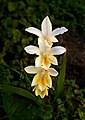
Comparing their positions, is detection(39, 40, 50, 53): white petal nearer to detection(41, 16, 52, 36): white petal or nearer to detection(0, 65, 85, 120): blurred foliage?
detection(41, 16, 52, 36): white petal

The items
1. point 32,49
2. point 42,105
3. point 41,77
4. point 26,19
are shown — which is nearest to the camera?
point 32,49

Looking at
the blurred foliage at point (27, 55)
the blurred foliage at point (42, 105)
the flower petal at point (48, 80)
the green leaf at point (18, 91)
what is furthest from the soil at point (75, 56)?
the flower petal at point (48, 80)

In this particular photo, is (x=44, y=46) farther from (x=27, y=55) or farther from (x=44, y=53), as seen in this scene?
(x=27, y=55)

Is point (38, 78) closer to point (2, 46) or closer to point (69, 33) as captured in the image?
point (2, 46)

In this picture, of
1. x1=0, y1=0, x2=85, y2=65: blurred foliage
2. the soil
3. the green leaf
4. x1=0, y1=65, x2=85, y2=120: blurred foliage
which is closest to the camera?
the green leaf

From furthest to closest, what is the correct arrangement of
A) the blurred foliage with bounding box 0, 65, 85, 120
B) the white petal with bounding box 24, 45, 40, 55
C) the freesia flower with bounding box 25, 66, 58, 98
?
the blurred foliage with bounding box 0, 65, 85, 120, the freesia flower with bounding box 25, 66, 58, 98, the white petal with bounding box 24, 45, 40, 55

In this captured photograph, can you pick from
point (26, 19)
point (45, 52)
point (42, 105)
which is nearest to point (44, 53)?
point (45, 52)

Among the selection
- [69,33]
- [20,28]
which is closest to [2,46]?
[20,28]

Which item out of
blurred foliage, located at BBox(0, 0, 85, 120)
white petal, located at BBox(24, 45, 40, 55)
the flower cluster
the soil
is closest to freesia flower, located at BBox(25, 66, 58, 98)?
the flower cluster
